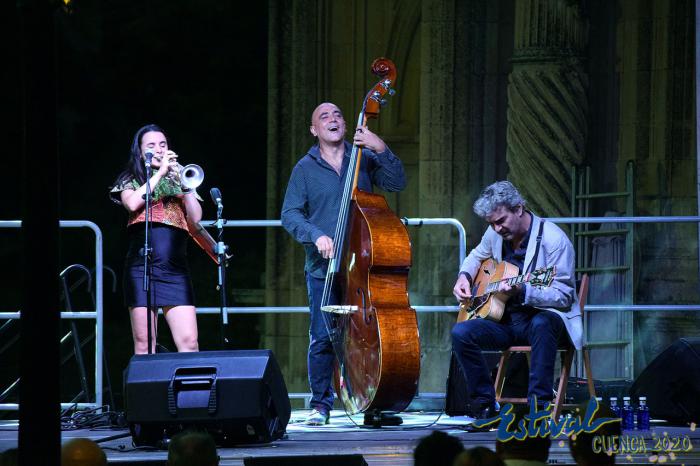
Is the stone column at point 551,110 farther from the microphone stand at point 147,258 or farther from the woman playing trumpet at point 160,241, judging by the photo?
the microphone stand at point 147,258

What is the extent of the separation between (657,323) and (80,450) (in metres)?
7.81

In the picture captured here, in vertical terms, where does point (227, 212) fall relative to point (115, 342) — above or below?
above

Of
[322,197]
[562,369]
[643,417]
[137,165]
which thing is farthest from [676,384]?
[137,165]

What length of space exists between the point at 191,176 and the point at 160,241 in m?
0.42

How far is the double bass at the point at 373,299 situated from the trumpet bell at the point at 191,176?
2.57 feet

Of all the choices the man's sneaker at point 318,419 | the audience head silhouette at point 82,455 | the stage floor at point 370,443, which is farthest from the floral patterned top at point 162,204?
the audience head silhouette at point 82,455

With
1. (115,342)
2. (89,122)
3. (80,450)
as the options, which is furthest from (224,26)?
(80,450)

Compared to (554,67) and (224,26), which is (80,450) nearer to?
(554,67)

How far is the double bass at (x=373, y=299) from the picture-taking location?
733 centimetres

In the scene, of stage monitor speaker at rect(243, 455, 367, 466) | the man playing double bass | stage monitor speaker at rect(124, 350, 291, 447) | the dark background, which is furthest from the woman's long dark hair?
the dark background

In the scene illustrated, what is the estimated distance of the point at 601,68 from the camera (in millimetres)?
12008

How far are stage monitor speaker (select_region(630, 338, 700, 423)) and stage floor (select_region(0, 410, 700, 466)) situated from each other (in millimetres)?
94

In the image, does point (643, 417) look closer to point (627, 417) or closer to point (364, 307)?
point (627, 417)

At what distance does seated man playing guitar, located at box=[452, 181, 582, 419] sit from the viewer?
7.50 metres
